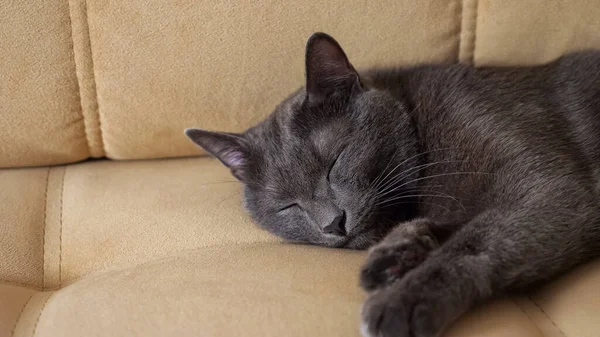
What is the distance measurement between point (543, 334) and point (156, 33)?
1149 millimetres

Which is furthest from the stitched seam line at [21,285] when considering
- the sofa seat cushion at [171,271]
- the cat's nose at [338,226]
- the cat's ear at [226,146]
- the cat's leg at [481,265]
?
the cat's leg at [481,265]

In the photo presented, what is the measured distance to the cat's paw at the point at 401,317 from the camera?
1008 mm

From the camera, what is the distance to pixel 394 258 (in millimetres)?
1146

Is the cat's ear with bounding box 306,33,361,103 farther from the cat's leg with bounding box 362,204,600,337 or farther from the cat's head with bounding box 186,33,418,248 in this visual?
the cat's leg with bounding box 362,204,600,337

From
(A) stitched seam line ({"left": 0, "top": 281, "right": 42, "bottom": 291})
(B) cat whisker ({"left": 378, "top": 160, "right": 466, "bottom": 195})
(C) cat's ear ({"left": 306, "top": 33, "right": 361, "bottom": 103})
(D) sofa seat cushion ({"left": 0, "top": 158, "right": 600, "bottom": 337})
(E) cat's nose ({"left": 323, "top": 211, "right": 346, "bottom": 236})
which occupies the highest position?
(C) cat's ear ({"left": 306, "top": 33, "right": 361, "bottom": 103})

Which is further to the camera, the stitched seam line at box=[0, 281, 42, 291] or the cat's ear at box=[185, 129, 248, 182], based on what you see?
the cat's ear at box=[185, 129, 248, 182]

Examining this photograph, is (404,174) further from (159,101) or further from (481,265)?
(159,101)

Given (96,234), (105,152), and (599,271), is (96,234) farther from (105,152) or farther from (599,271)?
(599,271)

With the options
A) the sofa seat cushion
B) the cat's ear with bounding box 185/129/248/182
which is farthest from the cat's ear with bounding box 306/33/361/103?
the sofa seat cushion

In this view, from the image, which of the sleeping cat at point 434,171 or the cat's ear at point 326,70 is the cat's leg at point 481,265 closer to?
the sleeping cat at point 434,171

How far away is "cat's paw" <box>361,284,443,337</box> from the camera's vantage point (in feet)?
3.31

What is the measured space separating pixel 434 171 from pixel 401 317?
17.8 inches

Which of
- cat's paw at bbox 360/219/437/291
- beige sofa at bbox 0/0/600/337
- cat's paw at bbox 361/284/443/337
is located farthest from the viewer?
beige sofa at bbox 0/0/600/337

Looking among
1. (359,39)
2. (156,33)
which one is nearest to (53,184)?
(156,33)
